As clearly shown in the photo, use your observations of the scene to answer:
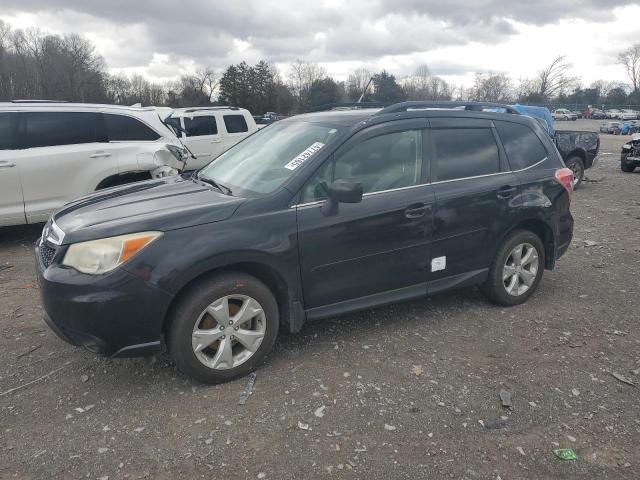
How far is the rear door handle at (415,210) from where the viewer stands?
3.67m

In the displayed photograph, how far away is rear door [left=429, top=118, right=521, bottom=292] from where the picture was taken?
153 inches

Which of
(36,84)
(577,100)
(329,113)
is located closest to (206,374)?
(329,113)

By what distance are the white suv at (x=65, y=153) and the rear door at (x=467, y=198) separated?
14.6ft

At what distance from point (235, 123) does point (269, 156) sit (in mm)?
10141

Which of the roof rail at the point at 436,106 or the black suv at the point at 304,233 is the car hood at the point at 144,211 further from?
the roof rail at the point at 436,106

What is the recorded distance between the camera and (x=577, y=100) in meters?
82.7

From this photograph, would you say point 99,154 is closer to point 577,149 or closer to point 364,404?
point 364,404

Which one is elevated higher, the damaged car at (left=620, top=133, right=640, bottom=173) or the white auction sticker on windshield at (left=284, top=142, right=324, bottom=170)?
the white auction sticker on windshield at (left=284, top=142, right=324, bottom=170)

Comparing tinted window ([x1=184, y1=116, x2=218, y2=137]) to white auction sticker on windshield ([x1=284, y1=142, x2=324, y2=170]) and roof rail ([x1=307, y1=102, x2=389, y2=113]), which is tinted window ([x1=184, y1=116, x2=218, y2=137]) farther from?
white auction sticker on windshield ([x1=284, y1=142, x2=324, y2=170])

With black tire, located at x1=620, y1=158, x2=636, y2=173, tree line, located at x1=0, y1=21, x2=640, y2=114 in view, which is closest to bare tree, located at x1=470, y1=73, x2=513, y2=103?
tree line, located at x1=0, y1=21, x2=640, y2=114

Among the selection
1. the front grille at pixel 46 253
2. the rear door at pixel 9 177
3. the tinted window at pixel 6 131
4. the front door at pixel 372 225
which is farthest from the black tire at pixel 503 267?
the tinted window at pixel 6 131

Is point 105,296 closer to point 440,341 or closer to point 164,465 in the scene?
point 164,465

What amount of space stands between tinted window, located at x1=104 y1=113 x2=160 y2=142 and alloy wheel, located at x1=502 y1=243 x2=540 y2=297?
5.27 m

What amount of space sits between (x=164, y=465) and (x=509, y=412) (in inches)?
79.5
